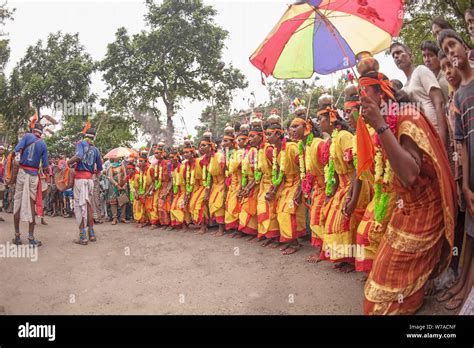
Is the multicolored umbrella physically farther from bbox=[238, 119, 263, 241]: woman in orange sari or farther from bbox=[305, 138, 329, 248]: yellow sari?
bbox=[238, 119, 263, 241]: woman in orange sari

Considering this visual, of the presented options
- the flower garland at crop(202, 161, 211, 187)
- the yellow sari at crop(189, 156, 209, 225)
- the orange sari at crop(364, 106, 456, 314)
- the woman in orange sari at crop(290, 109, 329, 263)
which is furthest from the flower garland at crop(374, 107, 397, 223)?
the yellow sari at crop(189, 156, 209, 225)

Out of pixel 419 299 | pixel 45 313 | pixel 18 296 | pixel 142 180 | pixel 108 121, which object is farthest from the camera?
pixel 108 121

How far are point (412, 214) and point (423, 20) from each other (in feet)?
27.0

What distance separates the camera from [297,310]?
11.6 ft

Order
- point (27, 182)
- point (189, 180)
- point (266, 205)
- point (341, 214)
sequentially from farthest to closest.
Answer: point (189, 180) → point (27, 182) → point (266, 205) → point (341, 214)

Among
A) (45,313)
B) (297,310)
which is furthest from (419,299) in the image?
(45,313)

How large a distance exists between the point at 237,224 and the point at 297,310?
362cm

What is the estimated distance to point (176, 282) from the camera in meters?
4.59

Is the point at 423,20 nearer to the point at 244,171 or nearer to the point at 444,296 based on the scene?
the point at 244,171

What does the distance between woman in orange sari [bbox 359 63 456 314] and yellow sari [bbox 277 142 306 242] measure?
280cm

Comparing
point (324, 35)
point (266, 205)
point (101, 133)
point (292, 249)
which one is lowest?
point (292, 249)

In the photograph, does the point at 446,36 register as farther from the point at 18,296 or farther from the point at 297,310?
the point at 18,296

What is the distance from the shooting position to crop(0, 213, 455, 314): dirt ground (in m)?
3.75

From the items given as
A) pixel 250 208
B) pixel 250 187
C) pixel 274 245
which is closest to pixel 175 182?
pixel 250 187
